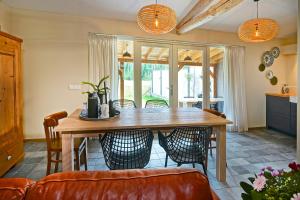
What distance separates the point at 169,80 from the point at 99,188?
14.3ft

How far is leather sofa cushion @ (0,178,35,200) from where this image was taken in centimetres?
83

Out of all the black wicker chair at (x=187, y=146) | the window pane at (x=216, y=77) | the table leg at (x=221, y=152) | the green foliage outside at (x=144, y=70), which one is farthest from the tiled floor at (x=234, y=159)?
the green foliage outside at (x=144, y=70)

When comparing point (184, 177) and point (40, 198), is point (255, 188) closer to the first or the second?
point (184, 177)

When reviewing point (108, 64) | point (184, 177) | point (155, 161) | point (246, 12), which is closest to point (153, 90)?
point (108, 64)

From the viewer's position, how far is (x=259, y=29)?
120 inches

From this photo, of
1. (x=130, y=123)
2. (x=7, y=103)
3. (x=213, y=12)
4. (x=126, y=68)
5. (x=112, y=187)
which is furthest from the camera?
(x=126, y=68)

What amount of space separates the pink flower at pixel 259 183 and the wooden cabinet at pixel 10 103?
294 cm

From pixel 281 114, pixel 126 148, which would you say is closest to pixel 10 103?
pixel 126 148

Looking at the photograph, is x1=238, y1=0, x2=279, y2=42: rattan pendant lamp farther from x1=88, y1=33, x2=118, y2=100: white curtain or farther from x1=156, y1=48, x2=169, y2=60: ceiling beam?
x1=88, y1=33, x2=118, y2=100: white curtain

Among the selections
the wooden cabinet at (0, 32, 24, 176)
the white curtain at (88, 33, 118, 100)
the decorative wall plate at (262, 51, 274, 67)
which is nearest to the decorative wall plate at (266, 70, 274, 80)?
the decorative wall plate at (262, 51, 274, 67)

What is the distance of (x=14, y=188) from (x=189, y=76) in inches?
188

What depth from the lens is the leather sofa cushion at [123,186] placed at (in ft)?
2.78

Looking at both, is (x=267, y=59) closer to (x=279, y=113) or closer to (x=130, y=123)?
(x=279, y=113)

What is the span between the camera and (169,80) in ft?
16.7
